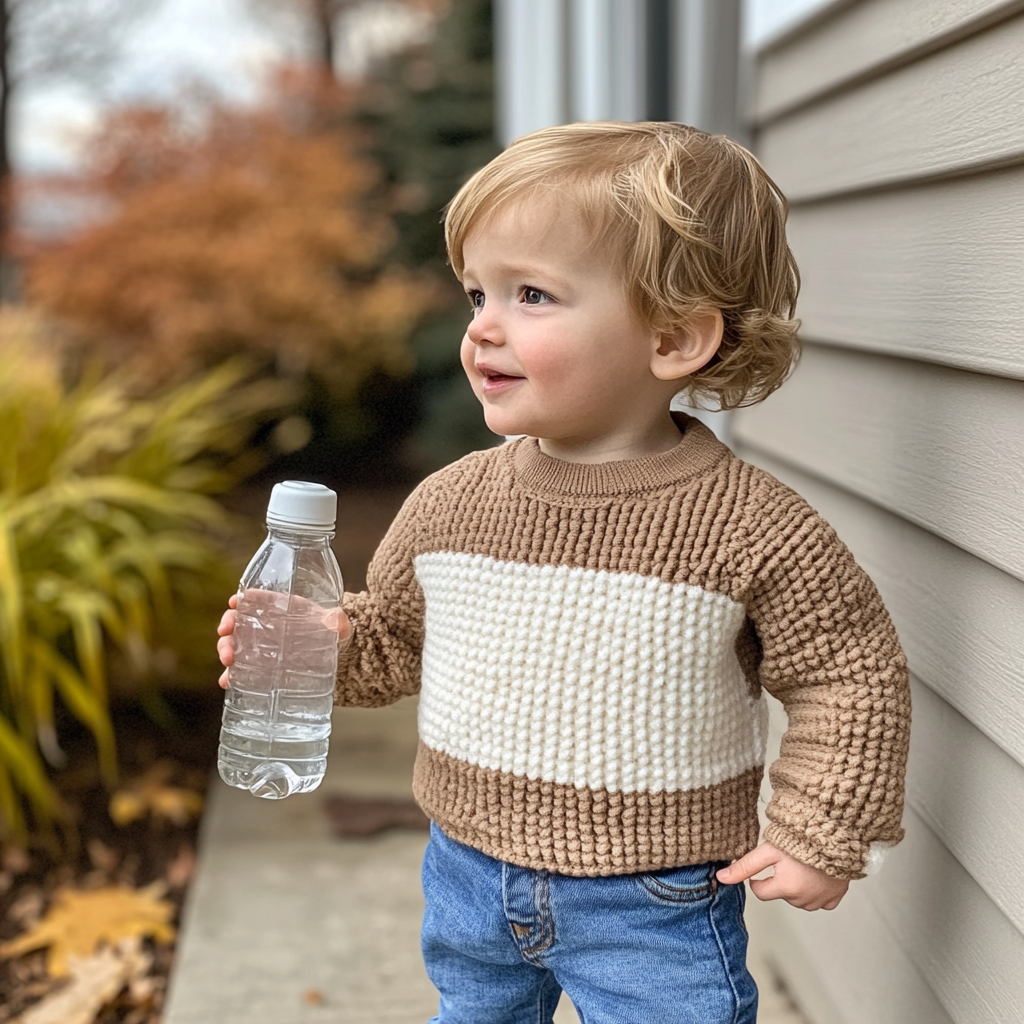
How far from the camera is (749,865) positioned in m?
1.53

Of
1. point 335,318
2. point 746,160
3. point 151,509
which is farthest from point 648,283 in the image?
point 335,318

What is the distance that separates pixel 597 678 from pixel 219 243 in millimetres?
6921

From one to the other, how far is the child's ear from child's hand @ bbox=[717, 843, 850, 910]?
608 millimetres

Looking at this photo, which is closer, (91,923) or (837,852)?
(837,852)

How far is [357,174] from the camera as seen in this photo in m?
8.47

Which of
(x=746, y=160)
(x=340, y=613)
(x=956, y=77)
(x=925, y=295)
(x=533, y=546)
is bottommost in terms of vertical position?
(x=340, y=613)

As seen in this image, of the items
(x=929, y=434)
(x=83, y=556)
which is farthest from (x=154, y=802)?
(x=929, y=434)

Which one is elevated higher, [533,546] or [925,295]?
[925,295]

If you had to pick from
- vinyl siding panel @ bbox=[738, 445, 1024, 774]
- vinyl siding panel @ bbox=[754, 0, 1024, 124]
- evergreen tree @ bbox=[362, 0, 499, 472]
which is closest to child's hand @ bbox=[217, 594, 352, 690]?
vinyl siding panel @ bbox=[738, 445, 1024, 774]

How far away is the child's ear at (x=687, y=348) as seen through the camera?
1.53 meters

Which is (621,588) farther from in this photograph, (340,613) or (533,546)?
(340,613)

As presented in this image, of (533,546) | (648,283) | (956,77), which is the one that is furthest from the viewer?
(956,77)

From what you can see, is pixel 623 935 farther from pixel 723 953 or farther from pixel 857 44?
pixel 857 44

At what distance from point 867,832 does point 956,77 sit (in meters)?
1.06
